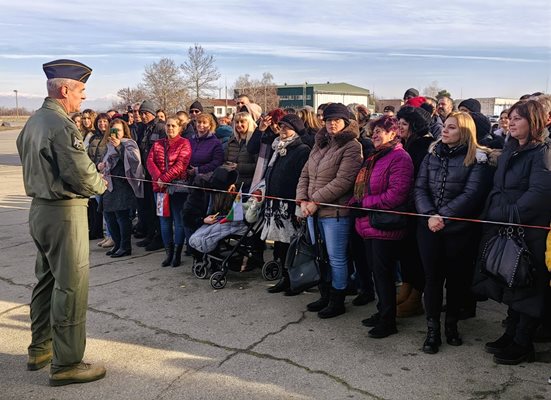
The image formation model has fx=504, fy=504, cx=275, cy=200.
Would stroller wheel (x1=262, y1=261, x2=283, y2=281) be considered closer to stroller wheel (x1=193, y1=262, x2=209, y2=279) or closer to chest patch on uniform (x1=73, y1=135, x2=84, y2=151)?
stroller wheel (x1=193, y1=262, x2=209, y2=279)

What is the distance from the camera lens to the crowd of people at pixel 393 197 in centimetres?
372

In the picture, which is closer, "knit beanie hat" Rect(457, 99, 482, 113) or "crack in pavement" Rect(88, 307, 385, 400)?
"crack in pavement" Rect(88, 307, 385, 400)

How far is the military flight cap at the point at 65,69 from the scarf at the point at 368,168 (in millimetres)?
2424

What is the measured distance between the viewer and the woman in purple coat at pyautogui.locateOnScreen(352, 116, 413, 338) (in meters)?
4.22

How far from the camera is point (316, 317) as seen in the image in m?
4.84

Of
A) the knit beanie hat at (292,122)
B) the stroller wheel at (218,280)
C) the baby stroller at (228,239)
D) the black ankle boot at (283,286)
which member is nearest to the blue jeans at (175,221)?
the baby stroller at (228,239)

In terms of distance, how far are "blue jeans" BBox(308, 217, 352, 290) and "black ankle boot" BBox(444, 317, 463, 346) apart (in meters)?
1.02

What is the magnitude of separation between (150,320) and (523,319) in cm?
322

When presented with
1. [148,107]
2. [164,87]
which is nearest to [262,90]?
[164,87]

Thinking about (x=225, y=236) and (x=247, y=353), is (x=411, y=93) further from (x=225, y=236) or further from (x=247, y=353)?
(x=247, y=353)

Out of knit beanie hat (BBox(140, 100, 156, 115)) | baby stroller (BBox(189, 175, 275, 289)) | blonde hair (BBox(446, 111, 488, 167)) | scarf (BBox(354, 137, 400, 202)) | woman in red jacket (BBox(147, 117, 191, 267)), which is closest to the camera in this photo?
blonde hair (BBox(446, 111, 488, 167))

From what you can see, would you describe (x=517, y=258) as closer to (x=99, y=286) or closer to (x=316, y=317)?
(x=316, y=317)

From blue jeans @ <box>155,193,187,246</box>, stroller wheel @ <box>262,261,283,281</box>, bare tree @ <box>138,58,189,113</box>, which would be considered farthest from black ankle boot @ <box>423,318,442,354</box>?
bare tree @ <box>138,58,189,113</box>

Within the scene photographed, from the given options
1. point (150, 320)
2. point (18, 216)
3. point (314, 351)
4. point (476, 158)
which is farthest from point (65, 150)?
point (18, 216)
